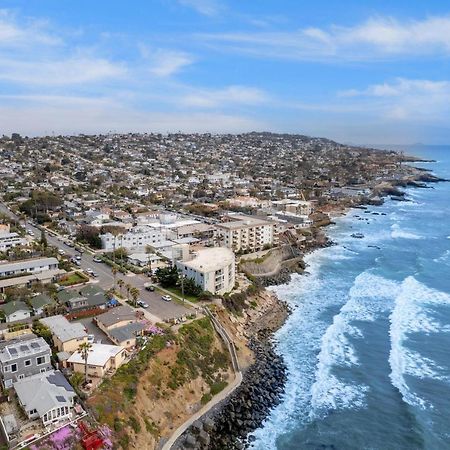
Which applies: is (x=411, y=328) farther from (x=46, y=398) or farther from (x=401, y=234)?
(x=401, y=234)

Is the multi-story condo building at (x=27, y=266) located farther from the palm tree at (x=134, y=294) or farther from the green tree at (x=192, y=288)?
the green tree at (x=192, y=288)

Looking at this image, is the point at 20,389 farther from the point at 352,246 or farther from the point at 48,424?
the point at 352,246

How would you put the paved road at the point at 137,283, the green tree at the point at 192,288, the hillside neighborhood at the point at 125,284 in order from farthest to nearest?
the green tree at the point at 192,288
the paved road at the point at 137,283
the hillside neighborhood at the point at 125,284

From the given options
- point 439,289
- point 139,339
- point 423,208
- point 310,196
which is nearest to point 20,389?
point 139,339

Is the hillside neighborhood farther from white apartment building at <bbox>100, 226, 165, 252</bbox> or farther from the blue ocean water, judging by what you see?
the blue ocean water

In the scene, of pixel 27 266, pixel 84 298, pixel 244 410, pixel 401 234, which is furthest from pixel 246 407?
pixel 401 234

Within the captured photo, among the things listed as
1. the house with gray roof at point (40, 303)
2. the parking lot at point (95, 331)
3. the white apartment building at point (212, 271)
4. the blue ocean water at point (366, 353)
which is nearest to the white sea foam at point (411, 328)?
the blue ocean water at point (366, 353)
